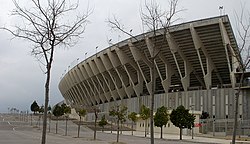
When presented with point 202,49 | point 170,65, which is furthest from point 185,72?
point 202,49

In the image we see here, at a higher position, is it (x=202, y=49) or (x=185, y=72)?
(x=202, y=49)

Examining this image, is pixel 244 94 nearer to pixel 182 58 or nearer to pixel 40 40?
pixel 182 58

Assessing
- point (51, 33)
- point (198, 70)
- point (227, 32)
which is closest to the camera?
point (51, 33)

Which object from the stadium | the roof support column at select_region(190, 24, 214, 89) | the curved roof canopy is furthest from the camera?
the roof support column at select_region(190, 24, 214, 89)

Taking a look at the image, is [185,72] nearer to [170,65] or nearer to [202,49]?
[170,65]

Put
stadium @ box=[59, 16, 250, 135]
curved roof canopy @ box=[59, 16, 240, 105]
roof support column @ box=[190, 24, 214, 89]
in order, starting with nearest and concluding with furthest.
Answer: curved roof canopy @ box=[59, 16, 240, 105] < stadium @ box=[59, 16, 250, 135] < roof support column @ box=[190, 24, 214, 89]

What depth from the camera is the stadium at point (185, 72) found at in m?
65.2

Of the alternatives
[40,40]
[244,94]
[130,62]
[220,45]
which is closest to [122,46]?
[130,62]

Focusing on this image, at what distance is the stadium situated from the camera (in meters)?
65.2

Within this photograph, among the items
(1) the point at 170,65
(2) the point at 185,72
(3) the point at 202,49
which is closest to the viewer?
(3) the point at 202,49

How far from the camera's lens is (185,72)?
75875 millimetres

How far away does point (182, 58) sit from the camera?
2913 inches

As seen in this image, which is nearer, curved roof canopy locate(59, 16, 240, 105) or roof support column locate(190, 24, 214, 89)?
curved roof canopy locate(59, 16, 240, 105)

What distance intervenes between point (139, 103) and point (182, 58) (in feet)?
63.4
